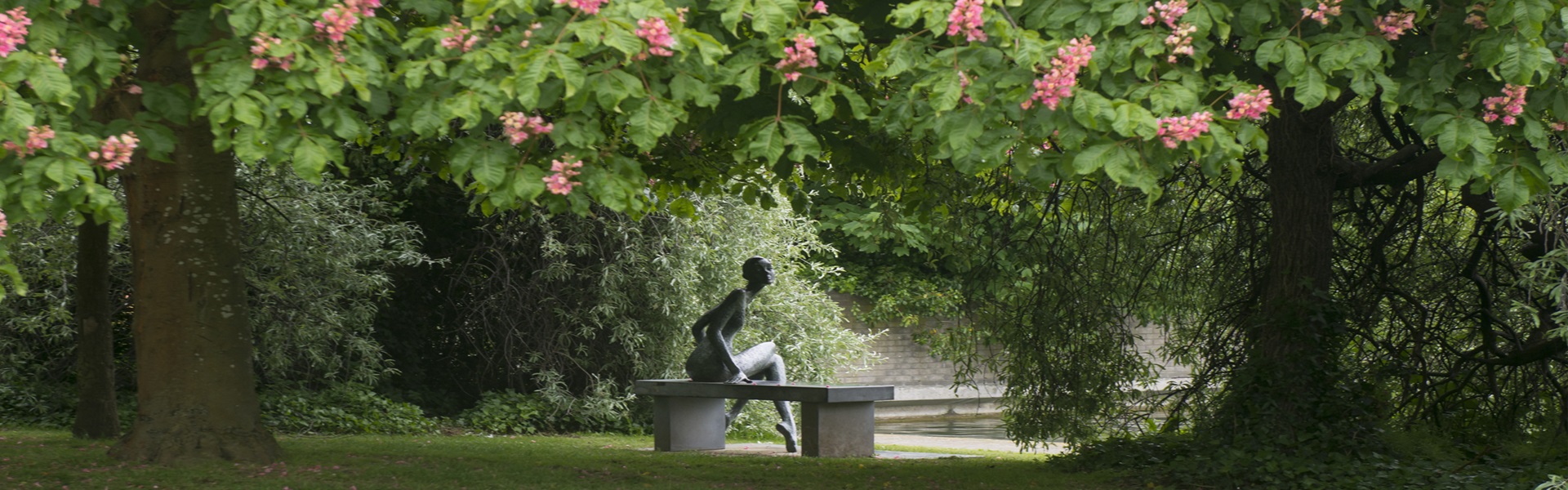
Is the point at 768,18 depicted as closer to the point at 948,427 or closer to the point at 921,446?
the point at 921,446

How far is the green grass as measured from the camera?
22.8 ft

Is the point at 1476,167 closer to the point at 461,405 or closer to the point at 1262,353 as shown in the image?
the point at 1262,353

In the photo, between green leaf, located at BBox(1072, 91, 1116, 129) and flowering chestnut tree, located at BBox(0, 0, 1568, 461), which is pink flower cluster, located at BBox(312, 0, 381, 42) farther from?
green leaf, located at BBox(1072, 91, 1116, 129)

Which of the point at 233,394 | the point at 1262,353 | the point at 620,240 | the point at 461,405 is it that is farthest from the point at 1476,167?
the point at 461,405

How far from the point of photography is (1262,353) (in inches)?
333

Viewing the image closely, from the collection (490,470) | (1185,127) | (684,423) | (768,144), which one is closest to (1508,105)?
(1185,127)

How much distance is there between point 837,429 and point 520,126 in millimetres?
6323

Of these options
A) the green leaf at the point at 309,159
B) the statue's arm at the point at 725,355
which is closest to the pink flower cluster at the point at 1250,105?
the green leaf at the point at 309,159

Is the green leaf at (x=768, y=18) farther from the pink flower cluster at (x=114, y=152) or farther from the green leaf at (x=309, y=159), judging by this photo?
the pink flower cluster at (x=114, y=152)

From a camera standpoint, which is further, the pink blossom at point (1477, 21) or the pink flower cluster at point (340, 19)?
the pink blossom at point (1477, 21)

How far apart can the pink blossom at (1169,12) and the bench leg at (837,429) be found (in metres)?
6.06

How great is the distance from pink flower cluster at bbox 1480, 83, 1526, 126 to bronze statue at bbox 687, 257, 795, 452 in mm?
6758

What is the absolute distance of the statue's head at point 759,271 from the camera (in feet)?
37.0

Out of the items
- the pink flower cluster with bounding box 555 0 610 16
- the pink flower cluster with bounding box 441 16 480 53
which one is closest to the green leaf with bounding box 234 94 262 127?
the pink flower cluster with bounding box 441 16 480 53
